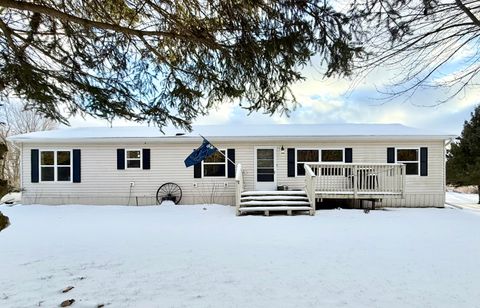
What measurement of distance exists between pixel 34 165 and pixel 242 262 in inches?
435

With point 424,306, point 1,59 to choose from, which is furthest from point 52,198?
point 424,306

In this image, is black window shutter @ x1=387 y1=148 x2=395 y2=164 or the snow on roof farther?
black window shutter @ x1=387 y1=148 x2=395 y2=164

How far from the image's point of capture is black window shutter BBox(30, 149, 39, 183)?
1308 cm

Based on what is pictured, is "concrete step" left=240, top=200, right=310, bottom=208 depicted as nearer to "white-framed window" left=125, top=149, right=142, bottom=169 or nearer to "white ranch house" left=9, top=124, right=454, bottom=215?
"white ranch house" left=9, top=124, right=454, bottom=215

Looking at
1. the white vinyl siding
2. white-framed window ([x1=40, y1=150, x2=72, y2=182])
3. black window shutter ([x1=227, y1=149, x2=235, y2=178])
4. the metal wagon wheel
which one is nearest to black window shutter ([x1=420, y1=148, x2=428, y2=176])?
the white vinyl siding

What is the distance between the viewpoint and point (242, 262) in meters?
5.28

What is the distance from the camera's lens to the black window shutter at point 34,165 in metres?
13.1

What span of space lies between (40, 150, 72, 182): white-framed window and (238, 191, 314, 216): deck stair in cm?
684

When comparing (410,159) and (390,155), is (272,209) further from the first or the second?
(410,159)

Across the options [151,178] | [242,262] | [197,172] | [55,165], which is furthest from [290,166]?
[55,165]

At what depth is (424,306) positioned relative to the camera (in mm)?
3607

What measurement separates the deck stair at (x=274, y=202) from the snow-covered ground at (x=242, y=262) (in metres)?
0.93

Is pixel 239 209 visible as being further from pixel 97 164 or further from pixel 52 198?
pixel 52 198

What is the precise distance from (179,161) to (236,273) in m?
8.71
